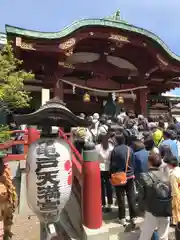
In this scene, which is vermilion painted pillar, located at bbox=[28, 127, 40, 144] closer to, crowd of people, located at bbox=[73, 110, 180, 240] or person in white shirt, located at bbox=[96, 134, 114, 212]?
crowd of people, located at bbox=[73, 110, 180, 240]

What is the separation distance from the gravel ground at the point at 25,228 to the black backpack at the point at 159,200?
2808mm

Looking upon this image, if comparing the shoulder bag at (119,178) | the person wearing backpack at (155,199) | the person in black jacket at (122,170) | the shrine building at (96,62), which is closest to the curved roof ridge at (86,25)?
the shrine building at (96,62)

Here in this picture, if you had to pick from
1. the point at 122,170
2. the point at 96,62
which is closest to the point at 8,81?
the point at 96,62

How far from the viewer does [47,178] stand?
3.14 metres

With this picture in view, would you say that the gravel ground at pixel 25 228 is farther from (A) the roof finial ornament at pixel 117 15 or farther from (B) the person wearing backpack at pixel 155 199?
(A) the roof finial ornament at pixel 117 15

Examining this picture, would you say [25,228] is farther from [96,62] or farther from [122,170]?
[96,62]

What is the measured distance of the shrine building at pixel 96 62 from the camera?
353 inches

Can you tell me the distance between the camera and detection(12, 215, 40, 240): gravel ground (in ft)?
16.0

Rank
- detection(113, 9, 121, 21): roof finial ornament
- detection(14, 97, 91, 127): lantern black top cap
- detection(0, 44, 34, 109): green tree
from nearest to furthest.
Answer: detection(14, 97, 91, 127): lantern black top cap
detection(0, 44, 34, 109): green tree
detection(113, 9, 121, 21): roof finial ornament

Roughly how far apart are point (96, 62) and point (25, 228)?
26.1ft

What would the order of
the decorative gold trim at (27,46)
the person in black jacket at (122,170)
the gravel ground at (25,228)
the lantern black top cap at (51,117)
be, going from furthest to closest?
the decorative gold trim at (27,46), the gravel ground at (25,228), the person in black jacket at (122,170), the lantern black top cap at (51,117)

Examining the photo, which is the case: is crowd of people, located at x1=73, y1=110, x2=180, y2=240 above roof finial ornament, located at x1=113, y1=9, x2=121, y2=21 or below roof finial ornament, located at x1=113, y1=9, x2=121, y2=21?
below

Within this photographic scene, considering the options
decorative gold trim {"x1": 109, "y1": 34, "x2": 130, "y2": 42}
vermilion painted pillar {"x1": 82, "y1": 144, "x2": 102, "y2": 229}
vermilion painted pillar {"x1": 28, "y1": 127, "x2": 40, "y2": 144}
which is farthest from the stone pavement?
decorative gold trim {"x1": 109, "y1": 34, "x2": 130, "y2": 42}

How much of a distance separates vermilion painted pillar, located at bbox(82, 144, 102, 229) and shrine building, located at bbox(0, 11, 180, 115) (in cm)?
446
